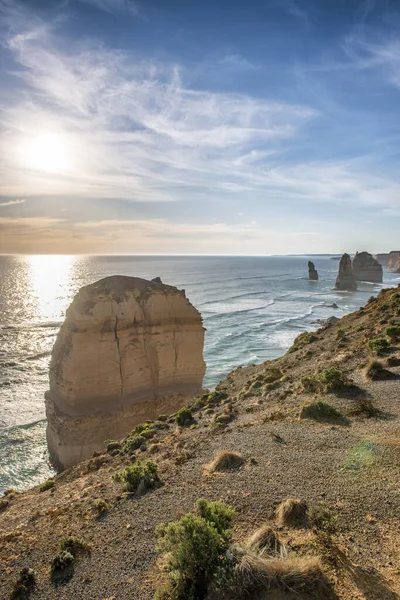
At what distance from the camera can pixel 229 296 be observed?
340 feet

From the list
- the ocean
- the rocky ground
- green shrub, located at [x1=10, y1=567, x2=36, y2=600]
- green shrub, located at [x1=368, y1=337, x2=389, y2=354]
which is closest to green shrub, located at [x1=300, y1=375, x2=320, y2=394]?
the rocky ground

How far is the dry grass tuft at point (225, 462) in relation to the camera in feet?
40.2

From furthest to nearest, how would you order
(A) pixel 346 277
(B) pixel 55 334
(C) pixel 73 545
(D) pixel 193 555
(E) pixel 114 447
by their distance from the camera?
(A) pixel 346 277 < (B) pixel 55 334 < (E) pixel 114 447 < (C) pixel 73 545 < (D) pixel 193 555

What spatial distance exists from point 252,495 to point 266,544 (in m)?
A: 2.63

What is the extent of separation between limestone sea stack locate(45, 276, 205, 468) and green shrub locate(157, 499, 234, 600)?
17901 millimetres

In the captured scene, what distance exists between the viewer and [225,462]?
40.7ft

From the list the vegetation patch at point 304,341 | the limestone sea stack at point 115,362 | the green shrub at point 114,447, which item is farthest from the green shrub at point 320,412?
the vegetation patch at point 304,341

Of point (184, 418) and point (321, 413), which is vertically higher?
point (321, 413)

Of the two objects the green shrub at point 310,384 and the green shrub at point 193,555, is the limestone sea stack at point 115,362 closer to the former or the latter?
the green shrub at point 310,384

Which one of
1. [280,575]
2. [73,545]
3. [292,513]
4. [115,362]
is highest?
[280,575]

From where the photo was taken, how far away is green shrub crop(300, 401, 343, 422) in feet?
50.3

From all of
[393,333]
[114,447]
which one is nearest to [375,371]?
[393,333]

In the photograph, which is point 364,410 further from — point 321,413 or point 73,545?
point 73,545

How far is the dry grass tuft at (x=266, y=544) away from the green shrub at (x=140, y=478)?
5356 mm
